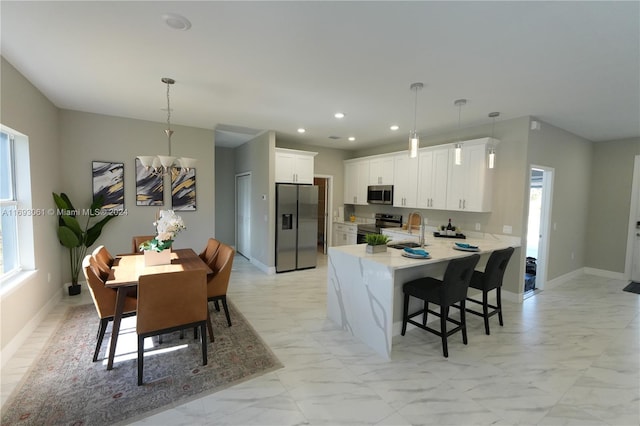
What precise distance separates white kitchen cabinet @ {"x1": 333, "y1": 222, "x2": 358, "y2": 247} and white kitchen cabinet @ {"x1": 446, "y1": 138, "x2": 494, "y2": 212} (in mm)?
2288

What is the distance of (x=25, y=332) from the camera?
2.84 metres

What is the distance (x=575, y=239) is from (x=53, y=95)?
8551mm

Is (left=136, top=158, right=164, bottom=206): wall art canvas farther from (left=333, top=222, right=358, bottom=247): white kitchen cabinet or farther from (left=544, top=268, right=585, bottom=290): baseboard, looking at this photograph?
(left=544, top=268, right=585, bottom=290): baseboard

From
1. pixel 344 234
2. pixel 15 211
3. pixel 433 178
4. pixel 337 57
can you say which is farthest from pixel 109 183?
pixel 433 178

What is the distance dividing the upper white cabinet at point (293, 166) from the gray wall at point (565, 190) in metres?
3.66

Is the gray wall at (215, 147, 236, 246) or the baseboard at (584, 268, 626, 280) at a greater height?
the gray wall at (215, 147, 236, 246)

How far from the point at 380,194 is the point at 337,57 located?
12.7ft

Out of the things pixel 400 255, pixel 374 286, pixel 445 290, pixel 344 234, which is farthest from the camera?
pixel 344 234

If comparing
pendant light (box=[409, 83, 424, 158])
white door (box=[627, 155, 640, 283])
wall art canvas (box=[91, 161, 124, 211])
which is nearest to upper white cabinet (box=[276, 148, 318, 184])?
wall art canvas (box=[91, 161, 124, 211])

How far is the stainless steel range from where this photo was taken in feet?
19.8

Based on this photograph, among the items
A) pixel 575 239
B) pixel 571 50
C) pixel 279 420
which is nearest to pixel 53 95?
pixel 279 420

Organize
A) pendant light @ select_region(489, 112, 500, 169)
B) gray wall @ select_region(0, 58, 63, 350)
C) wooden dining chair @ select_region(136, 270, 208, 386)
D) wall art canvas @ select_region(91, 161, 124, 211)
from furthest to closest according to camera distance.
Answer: wall art canvas @ select_region(91, 161, 124, 211), pendant light @ select_region(489, 112, 500, 169), gray wall @ select_region(0, 58, 63, 350), wooden dining chair @ select_region(136, 270, 208, 386)

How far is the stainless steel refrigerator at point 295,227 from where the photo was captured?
5352mm

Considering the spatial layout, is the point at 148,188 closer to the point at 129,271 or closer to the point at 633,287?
the point at 129,271
